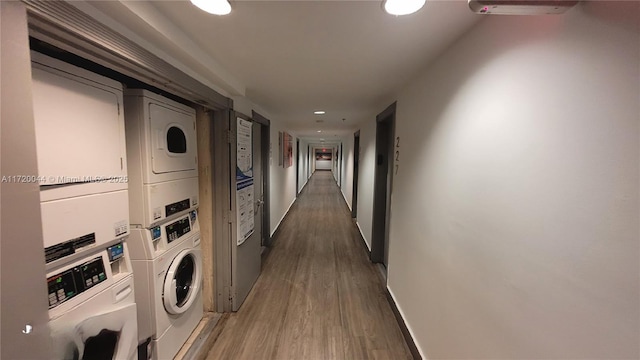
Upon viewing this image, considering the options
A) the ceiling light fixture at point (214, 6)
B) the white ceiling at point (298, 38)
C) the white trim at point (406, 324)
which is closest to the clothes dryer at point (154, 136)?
the white ceiling at point (298, 38)

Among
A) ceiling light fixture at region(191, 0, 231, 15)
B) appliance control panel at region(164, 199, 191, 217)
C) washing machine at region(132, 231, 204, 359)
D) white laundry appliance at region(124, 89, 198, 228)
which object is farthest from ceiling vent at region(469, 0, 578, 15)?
washing machine at region(132, 231, 204, 359)

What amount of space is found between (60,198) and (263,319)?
1997mm

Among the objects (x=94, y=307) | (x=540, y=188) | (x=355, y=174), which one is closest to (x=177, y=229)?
(x=94, y=307)

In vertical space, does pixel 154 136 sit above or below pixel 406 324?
above

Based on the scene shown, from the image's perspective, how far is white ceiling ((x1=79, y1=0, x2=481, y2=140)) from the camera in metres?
1.07

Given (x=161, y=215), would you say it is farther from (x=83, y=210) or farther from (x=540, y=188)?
(x=540, y=188)

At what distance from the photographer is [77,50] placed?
96 centimetres

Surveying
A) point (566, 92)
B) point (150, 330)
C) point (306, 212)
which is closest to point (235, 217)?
point (150, 330)

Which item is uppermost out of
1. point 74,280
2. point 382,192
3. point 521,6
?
point 521,6

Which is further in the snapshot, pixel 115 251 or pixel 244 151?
pixel 244 151

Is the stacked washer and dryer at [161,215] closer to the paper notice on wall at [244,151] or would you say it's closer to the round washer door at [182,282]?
the round washer door at [182,282]

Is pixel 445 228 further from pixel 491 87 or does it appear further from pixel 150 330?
pixel 150 330

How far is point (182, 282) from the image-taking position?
1993 millimetres

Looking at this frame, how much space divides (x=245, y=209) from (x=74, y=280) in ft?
5.12
